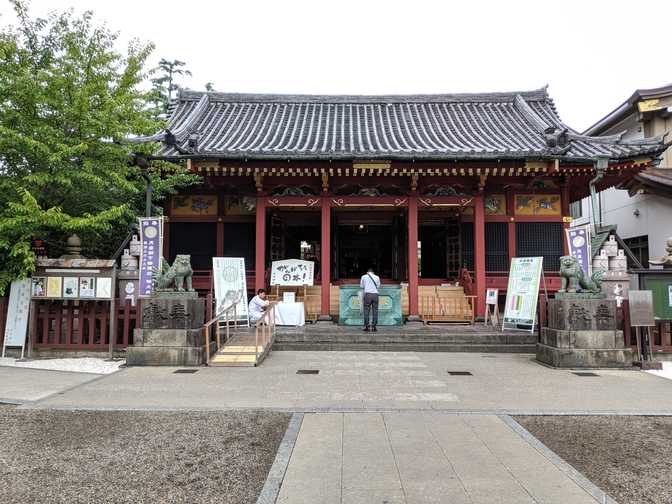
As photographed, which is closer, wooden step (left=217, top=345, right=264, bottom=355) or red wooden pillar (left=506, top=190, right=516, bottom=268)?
wooden step (left=217, top=345, right=264, bottom=355)

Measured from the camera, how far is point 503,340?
31.7 feet

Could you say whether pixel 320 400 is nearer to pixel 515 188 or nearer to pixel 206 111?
pixel 515 188

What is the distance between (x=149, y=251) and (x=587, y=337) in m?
9.33

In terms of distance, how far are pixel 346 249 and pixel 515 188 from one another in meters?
7.35

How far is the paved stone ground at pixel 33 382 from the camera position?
5.80 metres

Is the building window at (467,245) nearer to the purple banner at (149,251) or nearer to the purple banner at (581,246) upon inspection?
the purple banner at (581,246)

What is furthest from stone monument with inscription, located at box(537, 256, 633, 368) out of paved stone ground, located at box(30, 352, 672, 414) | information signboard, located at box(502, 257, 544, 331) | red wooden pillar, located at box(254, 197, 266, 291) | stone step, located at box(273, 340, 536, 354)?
red wooden pillar, located at box(254, 197, 266, 291)

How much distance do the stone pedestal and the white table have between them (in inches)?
126

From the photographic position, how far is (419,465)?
354 cm

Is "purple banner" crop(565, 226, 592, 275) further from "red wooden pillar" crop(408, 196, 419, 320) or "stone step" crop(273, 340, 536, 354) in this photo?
"red wooden pillar" crop(408, 196, 419, 320)

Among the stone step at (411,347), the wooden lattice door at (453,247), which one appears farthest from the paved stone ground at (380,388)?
the wooden lattice door at (453,247)

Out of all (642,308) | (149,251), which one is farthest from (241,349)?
(642,308)

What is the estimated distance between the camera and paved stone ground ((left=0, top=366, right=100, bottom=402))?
580cm

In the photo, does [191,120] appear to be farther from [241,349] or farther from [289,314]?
[241,349]
